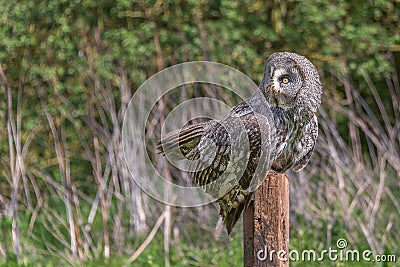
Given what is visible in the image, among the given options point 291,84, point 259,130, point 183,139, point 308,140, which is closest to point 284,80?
point 291,84

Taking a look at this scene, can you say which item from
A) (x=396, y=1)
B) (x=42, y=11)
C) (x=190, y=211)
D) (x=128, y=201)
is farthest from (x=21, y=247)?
(x=396, y=1)

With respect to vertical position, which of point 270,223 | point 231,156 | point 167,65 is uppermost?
point 167,65

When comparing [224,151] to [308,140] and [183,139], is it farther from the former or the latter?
[308,140]

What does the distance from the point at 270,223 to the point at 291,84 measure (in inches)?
21.9

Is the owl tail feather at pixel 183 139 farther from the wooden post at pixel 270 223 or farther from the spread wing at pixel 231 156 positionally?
the wooden post at pixel 270 223

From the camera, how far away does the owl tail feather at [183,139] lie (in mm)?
3436

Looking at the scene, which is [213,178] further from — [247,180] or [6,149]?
[6,149]

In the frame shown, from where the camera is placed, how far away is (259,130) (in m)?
3.34

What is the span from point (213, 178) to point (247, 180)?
0.16 meters

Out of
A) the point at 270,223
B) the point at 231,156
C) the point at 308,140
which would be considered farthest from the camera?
the point at 308,140

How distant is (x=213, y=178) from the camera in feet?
11.2

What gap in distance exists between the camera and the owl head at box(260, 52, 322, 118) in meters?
3.26

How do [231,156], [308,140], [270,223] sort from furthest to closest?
1. [308,140]
2. [231,156]
3. [270,223]

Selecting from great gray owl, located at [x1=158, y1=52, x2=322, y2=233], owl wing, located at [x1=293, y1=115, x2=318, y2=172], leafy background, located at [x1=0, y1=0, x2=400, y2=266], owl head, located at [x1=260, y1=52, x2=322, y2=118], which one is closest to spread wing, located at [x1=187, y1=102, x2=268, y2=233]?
great gray owl, located at [x1=158, y1=52, x2=322, y2=233]
